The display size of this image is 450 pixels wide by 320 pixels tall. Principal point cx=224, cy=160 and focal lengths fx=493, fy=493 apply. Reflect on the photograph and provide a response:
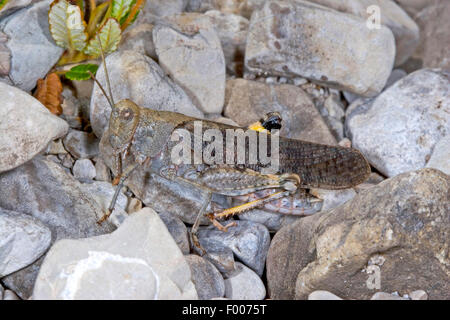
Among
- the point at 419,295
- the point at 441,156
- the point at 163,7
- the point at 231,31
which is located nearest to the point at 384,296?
the point at 419,295

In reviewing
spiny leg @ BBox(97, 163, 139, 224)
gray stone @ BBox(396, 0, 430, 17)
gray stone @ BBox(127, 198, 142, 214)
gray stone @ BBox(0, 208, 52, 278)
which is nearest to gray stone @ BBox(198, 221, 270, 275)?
gray stone @ BBox(127, 198, 142, 214)

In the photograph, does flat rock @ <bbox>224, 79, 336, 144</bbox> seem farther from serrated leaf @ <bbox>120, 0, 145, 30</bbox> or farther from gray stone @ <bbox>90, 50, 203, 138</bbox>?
serrated leaf @ <bbox>120, 0, 145, 30</bbox>

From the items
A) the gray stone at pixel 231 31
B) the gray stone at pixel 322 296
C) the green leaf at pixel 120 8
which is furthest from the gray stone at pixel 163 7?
the gray stone at pixel 322 296

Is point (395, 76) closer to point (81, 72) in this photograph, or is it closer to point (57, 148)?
point (81, 72)

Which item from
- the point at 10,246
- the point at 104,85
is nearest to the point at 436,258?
the point at 10,246

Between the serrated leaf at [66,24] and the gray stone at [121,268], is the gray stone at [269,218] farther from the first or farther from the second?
the serrated leaf at [66,24]
